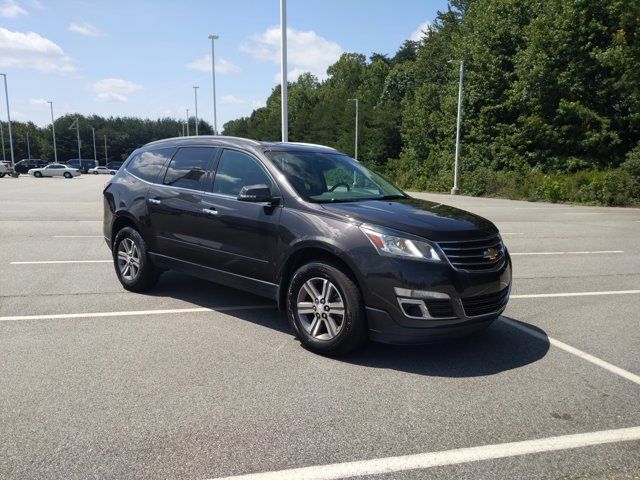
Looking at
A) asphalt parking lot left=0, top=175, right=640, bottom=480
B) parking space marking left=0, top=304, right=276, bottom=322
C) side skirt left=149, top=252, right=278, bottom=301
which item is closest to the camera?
asphalt parking lot left=0, top=175, right=640, bottom=480

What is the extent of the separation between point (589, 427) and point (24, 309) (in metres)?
5.39

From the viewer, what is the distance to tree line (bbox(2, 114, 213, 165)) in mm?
106188

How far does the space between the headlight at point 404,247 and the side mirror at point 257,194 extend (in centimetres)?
111

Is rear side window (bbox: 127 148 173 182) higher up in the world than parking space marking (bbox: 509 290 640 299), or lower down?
higher up

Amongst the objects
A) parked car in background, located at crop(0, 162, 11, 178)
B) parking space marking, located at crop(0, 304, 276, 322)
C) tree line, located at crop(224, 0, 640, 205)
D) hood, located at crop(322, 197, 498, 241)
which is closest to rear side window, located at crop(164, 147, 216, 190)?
parking space marking, located at crop(0, 304, 276, 322)

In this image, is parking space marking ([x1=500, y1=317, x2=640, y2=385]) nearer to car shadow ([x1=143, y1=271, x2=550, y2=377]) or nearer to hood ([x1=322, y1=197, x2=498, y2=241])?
car shadow ([x1=143, y1=271, x2=550, y2=377])

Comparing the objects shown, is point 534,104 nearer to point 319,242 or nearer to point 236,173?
point 236,173

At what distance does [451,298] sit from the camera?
398 centimetres

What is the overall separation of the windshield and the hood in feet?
0.85

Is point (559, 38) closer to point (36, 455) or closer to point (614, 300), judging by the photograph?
point (614, 300)

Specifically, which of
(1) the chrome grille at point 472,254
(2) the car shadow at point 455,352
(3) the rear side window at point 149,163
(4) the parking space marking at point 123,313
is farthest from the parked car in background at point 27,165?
(1) the chrome grille at point 472,254

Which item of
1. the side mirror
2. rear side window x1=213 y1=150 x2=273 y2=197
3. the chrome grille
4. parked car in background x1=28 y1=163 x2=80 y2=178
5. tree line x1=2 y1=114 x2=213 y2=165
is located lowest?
parked car in background x1=28 y1=163 x2=80 y2=178

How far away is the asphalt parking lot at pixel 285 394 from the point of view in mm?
2814

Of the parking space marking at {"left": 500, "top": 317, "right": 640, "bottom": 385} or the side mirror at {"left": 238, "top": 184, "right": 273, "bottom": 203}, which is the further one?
the side mirror at {"left": 238, "top": 184, "right": 273, "bottom": 203}
